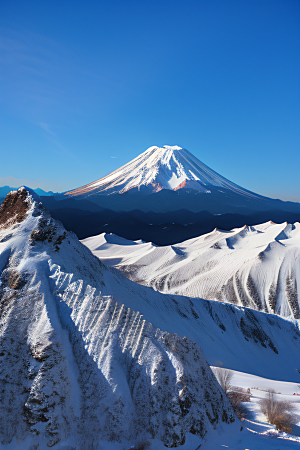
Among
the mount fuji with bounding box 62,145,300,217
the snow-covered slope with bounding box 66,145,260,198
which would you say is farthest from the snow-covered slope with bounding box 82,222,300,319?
the snow-covered slope with bounding box 66,145,260,198

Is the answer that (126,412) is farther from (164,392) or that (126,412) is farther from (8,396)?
(8,396)

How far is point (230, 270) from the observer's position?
4459cm

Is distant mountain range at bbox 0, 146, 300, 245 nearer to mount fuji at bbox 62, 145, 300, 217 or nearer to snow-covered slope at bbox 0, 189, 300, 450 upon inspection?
mount fuji at bbox 62, 145, 300, 217

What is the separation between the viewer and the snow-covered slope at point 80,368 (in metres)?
7.22

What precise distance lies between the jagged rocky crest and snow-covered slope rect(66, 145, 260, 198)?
385ft

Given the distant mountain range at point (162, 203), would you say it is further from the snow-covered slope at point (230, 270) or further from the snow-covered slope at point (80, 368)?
the snow-covered slope at point (80, 368)

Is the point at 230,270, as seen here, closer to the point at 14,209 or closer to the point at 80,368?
the point at 14,209

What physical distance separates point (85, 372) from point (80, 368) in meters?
0.22

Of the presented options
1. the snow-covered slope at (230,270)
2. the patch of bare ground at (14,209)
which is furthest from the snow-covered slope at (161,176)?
the patch of bare ground at (14,209)

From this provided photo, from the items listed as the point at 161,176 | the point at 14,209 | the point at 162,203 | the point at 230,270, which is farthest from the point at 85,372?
the point at 161,176

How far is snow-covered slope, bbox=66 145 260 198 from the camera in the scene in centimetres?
13050

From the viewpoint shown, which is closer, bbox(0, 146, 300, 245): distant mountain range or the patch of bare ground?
the patch of bare ground

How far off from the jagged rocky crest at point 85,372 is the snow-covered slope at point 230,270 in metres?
32.4

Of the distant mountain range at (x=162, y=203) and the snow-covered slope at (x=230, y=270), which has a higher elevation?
the distant mountain range at (x=162, y=203)
